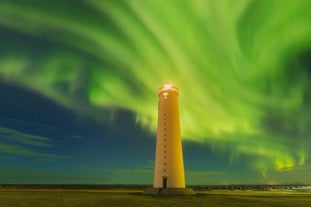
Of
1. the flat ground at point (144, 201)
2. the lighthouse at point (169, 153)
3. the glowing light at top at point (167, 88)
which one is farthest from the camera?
the glowing light at top at point (167, 88)

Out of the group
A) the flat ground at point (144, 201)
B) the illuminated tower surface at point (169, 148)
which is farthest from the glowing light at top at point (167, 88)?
the flat ground at point (144, 201)

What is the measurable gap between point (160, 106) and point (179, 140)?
5172mm

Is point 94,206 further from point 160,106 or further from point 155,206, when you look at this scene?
point 160,106

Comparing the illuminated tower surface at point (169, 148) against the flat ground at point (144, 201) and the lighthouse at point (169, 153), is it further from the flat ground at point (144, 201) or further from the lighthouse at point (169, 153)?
the flat ground at point (144, 201)

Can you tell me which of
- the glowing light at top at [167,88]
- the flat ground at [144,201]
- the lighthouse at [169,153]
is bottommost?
the flat ground at [144,201]

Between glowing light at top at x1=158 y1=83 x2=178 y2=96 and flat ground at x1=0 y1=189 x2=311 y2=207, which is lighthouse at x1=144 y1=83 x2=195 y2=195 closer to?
glowing light at top at x1=158 y1=83 x2=178 y2=96

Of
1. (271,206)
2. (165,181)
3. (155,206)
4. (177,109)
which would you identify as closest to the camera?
(155,206)

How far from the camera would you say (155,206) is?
20.6 m

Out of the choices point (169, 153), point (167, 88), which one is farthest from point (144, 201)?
point (167, 88)

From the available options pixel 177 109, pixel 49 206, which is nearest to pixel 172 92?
pixel 177 109

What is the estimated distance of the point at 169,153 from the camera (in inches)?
1378

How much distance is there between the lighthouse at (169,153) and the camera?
34.8 m

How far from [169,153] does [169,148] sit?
2.03 ft

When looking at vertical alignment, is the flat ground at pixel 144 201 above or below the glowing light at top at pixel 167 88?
below
